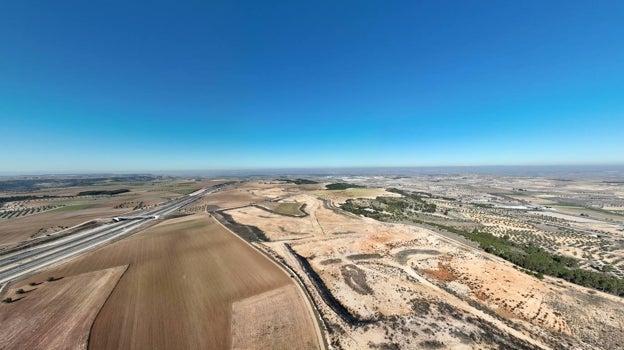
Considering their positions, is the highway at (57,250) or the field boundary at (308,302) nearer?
the field boundary at (308,302)

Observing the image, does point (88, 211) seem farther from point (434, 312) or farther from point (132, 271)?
point (434, 312)

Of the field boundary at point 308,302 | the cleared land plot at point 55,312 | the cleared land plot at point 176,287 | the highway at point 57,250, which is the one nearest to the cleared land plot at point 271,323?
the cleared land plot at point 176,287

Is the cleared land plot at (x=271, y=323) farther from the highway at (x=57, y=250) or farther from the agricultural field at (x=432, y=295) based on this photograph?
the highway at (x=57, y=250)

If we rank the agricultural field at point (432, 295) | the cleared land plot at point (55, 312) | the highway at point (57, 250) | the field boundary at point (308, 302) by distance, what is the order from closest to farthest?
Result: the cleared land plot at point (55, 312) < the field boundary at point (308, 302) < the agricultural field at point (432, 295) < the highway at point (57, 250)

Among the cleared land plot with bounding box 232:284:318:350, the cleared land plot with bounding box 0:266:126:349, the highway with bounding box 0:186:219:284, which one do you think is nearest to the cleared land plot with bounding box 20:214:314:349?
the cleared land plot with bounding box 232:284:318:350

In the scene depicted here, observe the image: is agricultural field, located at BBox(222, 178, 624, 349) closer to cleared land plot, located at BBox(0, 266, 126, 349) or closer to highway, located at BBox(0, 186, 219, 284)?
cleared land plot, located at BBox(0, 266, 126, 349)

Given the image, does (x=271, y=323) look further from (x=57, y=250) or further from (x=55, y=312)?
(x=57, y=250)

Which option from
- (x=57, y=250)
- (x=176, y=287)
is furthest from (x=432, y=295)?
Result: (x=57, y=250)
